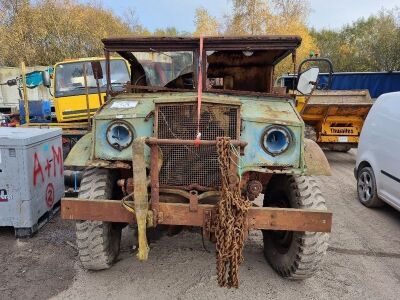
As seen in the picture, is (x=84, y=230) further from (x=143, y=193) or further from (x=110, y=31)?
(x=110, y=31)

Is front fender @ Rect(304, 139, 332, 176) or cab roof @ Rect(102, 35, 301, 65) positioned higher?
cab roof @ Rect(102, 35, 301, 65)

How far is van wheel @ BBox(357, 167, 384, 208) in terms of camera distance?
621 cm

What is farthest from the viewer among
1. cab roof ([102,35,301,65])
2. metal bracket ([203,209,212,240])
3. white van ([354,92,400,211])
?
white van ([354,92,400,211])

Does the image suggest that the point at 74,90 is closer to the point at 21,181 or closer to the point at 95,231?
the point at 21,181

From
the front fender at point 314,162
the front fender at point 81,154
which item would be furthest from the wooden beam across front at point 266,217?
the front fender at point 81,154

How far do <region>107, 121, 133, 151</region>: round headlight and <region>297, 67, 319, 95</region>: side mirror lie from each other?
6.86ft

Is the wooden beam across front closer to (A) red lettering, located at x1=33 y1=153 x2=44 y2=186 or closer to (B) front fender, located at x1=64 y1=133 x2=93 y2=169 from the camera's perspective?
(B) front fender, located at x1=64 y1=133 x2=93 y2=169

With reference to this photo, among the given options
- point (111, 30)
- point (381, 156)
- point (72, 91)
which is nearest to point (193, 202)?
point (381, 156)

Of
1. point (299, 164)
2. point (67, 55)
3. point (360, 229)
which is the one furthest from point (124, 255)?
point (67, 55)

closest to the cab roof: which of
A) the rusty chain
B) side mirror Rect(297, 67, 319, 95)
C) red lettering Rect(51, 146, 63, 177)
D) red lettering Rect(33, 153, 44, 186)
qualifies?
side mirror Rect(297, 67, 319, 95)

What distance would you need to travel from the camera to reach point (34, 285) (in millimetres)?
3656

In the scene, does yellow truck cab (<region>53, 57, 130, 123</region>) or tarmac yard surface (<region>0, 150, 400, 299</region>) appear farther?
Answer: yellow truck cab (<region>53, 57, 130, 123</region>)

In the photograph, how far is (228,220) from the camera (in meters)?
3.00

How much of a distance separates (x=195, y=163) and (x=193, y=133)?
10.6 inches
